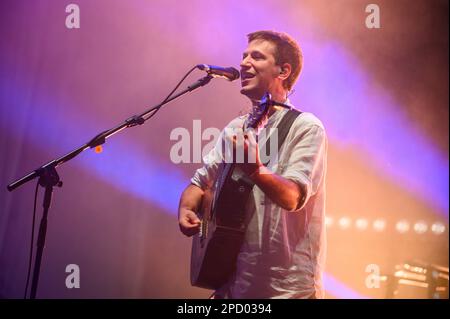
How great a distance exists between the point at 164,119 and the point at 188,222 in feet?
8.22

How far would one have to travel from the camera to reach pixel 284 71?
2.70 m

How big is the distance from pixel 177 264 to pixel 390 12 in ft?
11.7

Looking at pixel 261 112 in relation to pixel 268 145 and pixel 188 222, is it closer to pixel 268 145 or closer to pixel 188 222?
pixel 268 145

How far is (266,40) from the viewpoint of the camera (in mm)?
2725

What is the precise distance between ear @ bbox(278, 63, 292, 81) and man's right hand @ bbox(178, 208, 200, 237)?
3.19 feet

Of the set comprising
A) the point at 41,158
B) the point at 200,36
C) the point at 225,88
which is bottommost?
the point at 41,158

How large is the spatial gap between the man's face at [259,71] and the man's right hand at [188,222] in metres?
0.78

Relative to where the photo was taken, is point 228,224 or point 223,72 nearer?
point 228,224

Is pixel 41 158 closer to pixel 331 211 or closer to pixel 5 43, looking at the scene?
pixel 5 43

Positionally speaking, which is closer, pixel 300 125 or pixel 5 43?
pixel 300 125

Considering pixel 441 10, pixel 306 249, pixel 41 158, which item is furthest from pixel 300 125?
pixel 441 10

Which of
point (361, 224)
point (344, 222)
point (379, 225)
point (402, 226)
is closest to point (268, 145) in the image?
point (344, 222)

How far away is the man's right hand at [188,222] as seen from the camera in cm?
257

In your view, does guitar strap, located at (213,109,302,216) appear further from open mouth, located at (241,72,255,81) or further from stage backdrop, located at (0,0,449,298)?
stage backdrop, located at (0,0,449,298)
